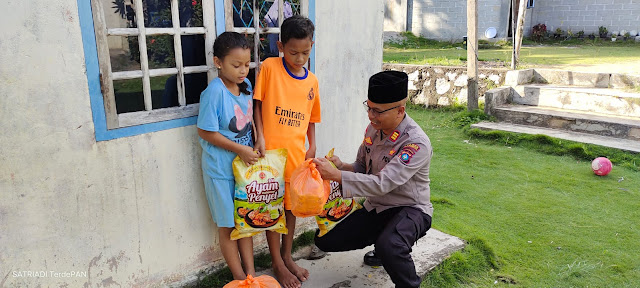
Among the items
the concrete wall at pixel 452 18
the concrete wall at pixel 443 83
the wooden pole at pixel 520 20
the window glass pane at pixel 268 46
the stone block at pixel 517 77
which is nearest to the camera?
the window glass pane at pixel 268 46

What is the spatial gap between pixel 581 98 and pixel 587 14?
12.7 metres

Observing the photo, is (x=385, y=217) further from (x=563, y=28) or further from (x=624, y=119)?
(x=563, y=28)

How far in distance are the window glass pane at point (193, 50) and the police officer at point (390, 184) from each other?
100 centimetres

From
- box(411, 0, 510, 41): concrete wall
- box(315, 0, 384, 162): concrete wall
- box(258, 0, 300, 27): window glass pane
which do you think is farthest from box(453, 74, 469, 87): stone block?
box(411, 0, 510, 41): concrete wall

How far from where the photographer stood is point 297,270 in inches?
126

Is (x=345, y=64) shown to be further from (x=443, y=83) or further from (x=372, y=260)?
(x=443, y=83)

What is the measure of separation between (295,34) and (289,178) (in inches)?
35.4

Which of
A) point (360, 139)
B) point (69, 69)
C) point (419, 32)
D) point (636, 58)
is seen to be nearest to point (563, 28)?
point (419, 32)

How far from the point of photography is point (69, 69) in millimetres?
2326

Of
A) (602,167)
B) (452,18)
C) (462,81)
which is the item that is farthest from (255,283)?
(452,18)

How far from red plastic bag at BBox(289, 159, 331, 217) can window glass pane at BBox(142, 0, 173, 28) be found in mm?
1162

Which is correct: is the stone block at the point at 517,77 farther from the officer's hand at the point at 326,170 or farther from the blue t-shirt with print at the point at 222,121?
the blue t-shirt with print at the point at 222,121

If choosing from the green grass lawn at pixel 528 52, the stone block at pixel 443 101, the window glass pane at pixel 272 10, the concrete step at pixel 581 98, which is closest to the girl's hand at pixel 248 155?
the window glass pane at pixel 272 10

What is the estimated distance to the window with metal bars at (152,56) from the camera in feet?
8.21
